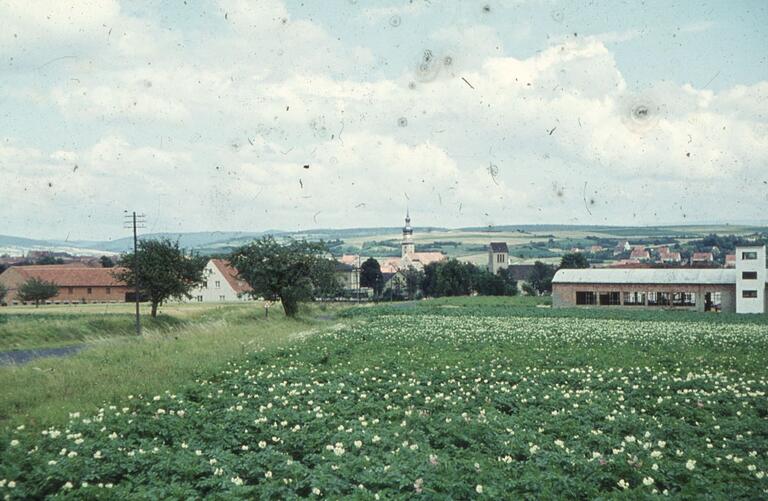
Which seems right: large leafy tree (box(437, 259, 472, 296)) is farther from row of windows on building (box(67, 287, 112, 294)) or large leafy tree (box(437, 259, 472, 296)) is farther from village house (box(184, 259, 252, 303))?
row of windows on building (box(67, 287, 112, 294))

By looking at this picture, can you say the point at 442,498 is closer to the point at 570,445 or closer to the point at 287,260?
the point at 570,445

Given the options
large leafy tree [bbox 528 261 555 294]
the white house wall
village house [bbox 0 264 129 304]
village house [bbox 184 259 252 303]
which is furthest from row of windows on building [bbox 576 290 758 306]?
large leafy tree [bbox 528 261 555 294]

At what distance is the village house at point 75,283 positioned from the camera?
86.8m

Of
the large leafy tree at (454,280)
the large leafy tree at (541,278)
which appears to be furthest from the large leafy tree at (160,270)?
the large leafy tree at (541,278)

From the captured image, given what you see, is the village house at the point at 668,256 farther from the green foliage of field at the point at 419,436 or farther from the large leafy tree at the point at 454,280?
the green foliage of field at the point at 419,436

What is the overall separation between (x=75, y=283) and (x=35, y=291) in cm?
927

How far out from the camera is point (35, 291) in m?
78.5

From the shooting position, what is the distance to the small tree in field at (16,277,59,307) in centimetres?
7806

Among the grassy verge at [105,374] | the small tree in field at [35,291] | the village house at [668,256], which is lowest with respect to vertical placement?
the village house at [668,256]

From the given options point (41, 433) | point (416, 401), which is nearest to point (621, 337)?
point (416, 401)

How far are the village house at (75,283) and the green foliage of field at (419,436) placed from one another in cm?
7406

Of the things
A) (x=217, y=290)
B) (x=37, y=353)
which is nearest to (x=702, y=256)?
(x=217, y=290)

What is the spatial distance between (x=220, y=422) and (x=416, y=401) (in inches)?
183

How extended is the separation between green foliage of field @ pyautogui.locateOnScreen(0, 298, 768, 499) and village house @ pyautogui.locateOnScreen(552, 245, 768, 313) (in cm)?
4691
